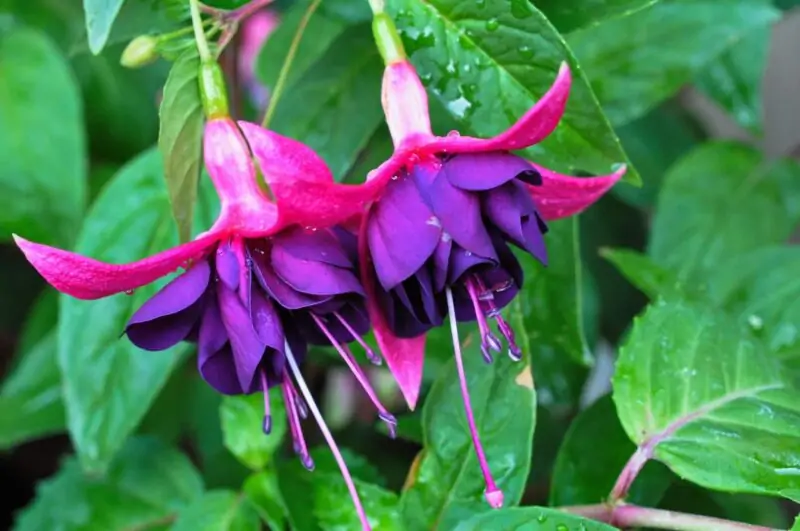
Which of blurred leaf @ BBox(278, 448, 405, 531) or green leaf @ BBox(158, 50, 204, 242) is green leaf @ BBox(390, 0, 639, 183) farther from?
blurred leaf @ BBox(278, 448, 405, 531)

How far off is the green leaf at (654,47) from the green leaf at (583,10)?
22 centimetres

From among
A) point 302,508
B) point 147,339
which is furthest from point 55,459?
point 147,339

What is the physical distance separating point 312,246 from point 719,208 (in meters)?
0.64

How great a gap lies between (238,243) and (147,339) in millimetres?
A: 74

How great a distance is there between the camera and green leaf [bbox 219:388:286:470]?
61cm

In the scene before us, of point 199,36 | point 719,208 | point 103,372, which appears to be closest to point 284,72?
point 199,36

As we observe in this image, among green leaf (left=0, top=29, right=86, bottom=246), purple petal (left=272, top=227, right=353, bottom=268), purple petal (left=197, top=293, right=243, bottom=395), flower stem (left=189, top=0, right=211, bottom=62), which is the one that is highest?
flower stem (left=189, top=0, right=211, bottom=62)

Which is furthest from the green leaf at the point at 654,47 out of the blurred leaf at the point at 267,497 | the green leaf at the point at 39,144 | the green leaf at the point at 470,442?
the green leaf at the point at 39,144

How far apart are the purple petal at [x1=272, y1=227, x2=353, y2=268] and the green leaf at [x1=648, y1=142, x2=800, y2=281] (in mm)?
519

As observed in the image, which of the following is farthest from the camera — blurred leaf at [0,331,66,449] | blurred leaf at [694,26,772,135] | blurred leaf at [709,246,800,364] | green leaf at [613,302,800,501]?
blurred leaf at [694,26,772,135]

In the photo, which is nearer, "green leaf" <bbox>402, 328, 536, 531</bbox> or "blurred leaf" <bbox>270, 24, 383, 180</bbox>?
"green leaf" <bbox>402, 328, 536, 531</bbox>

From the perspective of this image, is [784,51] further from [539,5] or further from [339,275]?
[339,275]

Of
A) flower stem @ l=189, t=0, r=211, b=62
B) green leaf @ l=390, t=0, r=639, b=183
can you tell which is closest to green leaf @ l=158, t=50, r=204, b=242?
flower stem @ l=189, t=0, r=211, b=62

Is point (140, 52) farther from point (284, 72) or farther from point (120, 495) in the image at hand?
point (120, 495)
